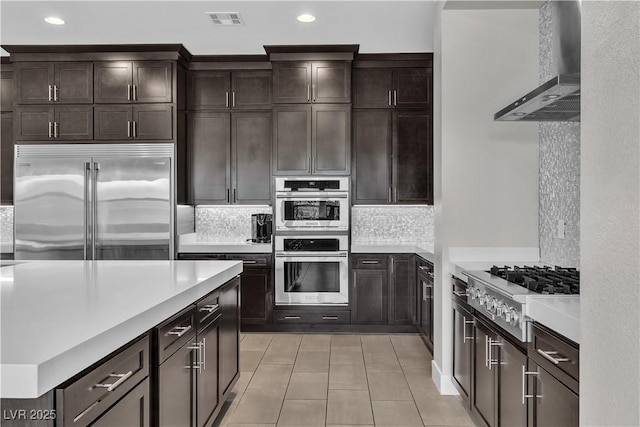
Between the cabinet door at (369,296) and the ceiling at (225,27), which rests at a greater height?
the ceiling at (225,27)

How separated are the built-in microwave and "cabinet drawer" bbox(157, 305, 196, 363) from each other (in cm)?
298

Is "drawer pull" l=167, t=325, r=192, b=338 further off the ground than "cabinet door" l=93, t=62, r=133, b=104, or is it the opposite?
"cabinet door" l=93, t=62, r=133, b=104

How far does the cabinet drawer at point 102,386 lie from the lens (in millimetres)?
1275

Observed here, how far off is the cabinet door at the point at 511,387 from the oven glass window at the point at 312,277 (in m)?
2.89

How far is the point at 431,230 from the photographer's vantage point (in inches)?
231

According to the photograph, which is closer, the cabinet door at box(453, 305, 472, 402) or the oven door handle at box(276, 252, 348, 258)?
the cabinet door at box(453, 305, 472, 402)

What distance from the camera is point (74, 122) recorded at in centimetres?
523

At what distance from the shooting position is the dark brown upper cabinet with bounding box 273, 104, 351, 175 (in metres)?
5.32

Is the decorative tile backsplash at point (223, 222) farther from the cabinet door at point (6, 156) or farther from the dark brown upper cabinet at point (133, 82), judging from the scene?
the cabinet door at point (6, 156)

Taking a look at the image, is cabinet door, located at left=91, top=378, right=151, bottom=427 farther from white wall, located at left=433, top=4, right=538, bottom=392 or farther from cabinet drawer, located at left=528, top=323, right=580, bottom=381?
white wall, located at left=433, top=4, right=538, bottom=392


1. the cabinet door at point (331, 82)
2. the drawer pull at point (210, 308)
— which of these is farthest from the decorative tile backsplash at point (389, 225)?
the drawer pull at point (210, 308)

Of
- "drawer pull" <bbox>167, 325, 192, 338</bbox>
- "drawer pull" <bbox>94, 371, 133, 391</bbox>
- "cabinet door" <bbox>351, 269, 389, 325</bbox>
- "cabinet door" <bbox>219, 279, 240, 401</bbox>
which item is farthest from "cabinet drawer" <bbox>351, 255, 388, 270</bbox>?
"drawer pull" <bbox>94, 371, 133, 391</bbox>
